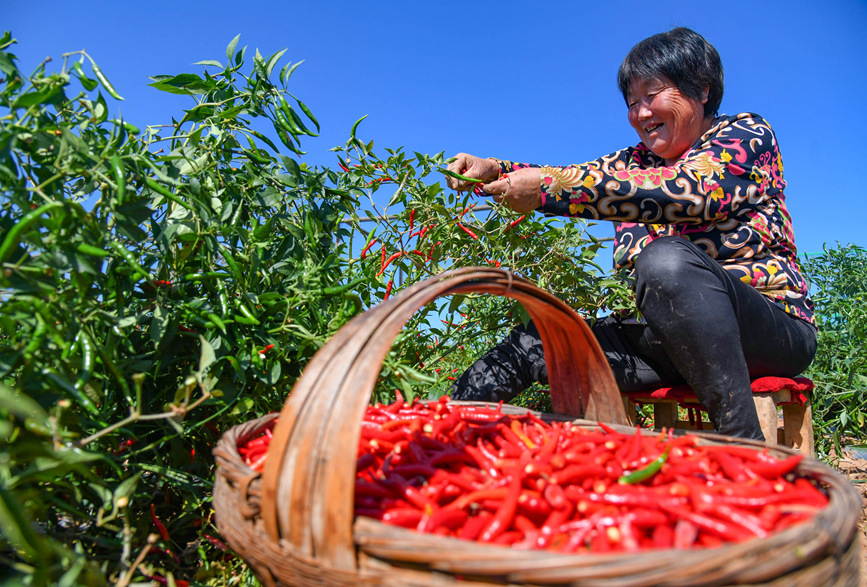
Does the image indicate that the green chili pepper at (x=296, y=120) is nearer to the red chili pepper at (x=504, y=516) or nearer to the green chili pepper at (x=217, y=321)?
the green chili pepper at (x=217, y=321)

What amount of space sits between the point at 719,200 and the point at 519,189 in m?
0.72

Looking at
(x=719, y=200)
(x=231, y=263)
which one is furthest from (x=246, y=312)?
(x=719, y=200)

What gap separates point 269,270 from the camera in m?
1.52

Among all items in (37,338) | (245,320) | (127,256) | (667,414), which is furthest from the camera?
(667,414)

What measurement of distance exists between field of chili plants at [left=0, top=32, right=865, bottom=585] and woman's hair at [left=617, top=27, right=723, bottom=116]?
2.39ft

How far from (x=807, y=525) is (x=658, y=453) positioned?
1.40ft

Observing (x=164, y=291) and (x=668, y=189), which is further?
(x=668, y=189)

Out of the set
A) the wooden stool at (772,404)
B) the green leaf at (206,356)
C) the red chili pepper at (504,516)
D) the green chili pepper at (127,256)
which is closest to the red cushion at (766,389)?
the wooden stool at (772,404)

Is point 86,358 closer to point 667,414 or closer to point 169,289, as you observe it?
point 169,289

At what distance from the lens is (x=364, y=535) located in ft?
2.47

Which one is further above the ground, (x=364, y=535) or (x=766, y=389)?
(x=766, y=389)

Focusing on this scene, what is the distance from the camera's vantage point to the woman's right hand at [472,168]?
2.04 meters

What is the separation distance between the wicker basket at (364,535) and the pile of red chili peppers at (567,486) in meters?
0.11

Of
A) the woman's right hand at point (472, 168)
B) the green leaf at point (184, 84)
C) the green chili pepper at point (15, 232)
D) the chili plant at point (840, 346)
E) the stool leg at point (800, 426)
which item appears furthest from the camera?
the chili plant at point (840, 346)
